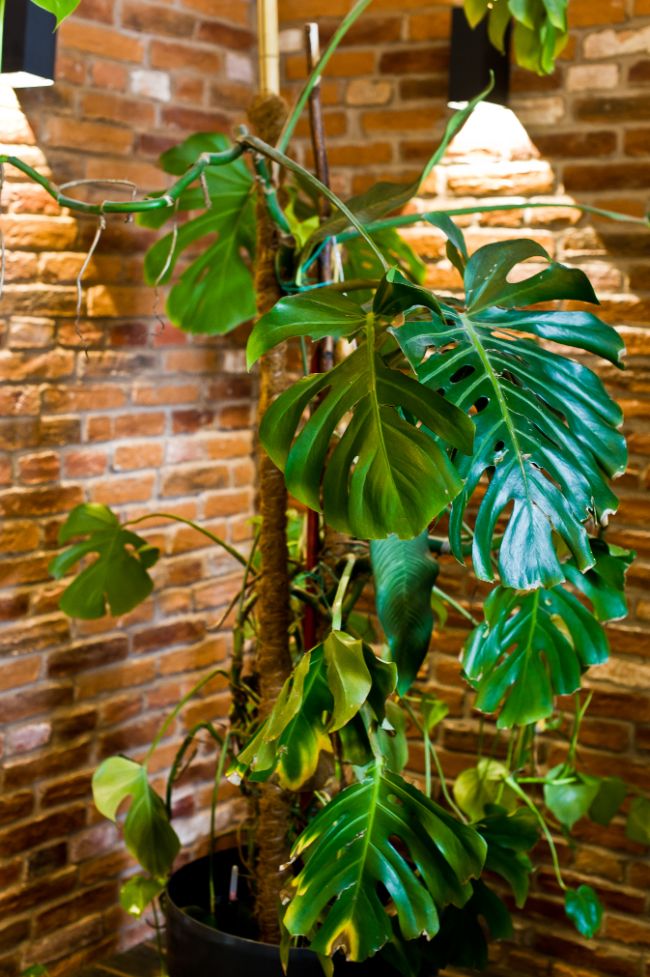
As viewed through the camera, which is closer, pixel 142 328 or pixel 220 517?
pixel 142 328

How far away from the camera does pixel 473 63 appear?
7.81 ft

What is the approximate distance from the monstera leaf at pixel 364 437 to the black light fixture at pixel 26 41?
837 mm

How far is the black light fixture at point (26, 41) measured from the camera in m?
2.05

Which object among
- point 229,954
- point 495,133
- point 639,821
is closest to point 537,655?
point 639,821

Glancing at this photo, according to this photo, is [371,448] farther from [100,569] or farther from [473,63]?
[473,63]

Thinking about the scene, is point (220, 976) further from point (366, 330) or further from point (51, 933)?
point (366, 330)

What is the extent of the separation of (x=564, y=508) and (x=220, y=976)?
38.4 inches

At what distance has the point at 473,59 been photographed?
7.80ft

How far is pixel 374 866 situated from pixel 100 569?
0.83 m

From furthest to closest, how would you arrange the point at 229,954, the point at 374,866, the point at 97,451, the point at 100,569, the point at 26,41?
the point at 97,451
the point at 100,569
the point at 26,41
the point at 229,954
the point at 374,866

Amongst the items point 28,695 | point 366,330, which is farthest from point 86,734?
point 366,330

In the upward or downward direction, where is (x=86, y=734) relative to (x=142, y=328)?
downward

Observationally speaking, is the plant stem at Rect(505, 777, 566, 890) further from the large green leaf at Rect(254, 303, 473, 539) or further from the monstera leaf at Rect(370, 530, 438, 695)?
the large green leaf at Rect(254, 303, 473, 539)

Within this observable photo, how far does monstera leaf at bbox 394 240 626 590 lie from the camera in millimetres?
1515
